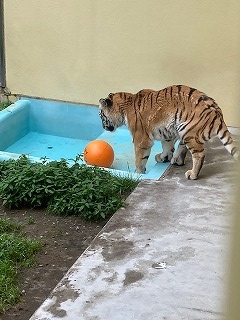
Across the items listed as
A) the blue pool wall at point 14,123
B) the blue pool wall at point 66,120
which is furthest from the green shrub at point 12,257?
the blue pool wall at point 66,120

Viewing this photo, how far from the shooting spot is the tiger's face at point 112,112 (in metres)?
5.57

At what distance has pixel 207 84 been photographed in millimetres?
6512

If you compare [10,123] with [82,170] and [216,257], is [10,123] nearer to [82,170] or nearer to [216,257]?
[82,170]

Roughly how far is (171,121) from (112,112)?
2.04 feet

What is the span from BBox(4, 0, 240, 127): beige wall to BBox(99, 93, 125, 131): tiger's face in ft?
3.89

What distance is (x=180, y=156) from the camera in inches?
213

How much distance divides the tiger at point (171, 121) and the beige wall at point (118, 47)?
1.16 m

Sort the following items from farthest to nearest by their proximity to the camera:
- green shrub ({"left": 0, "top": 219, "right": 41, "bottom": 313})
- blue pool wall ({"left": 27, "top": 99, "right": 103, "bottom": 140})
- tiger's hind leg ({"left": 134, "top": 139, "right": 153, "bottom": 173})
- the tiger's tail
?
blue pool wall ({"left": 27, "top": 99, "right": 103, "bottom": 140})
tiger's hind leg ({"left": 134, "top": 139, "right": 153, "bottom": 173})
the tiger's tail
green shrub ({"left": 0, "top": 219, "right": 41, "bottom": 313})

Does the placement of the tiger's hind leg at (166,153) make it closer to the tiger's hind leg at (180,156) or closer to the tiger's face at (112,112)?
the tiger's hind leg at (180,156)

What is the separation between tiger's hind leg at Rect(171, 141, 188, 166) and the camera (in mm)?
5386

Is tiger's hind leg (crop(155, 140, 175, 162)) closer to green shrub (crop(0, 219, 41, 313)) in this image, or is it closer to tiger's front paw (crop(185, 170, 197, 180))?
tiger's front paw (crop(185, 170, 197, 180))

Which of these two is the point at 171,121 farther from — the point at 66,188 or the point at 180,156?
the point at 66,188

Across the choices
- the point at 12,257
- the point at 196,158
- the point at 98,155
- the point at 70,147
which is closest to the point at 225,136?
the point at 196,158

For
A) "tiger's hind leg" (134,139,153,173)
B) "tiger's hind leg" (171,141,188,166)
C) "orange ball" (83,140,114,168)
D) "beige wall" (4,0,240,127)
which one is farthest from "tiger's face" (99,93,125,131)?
"beige wall" (4,0,240,127)
